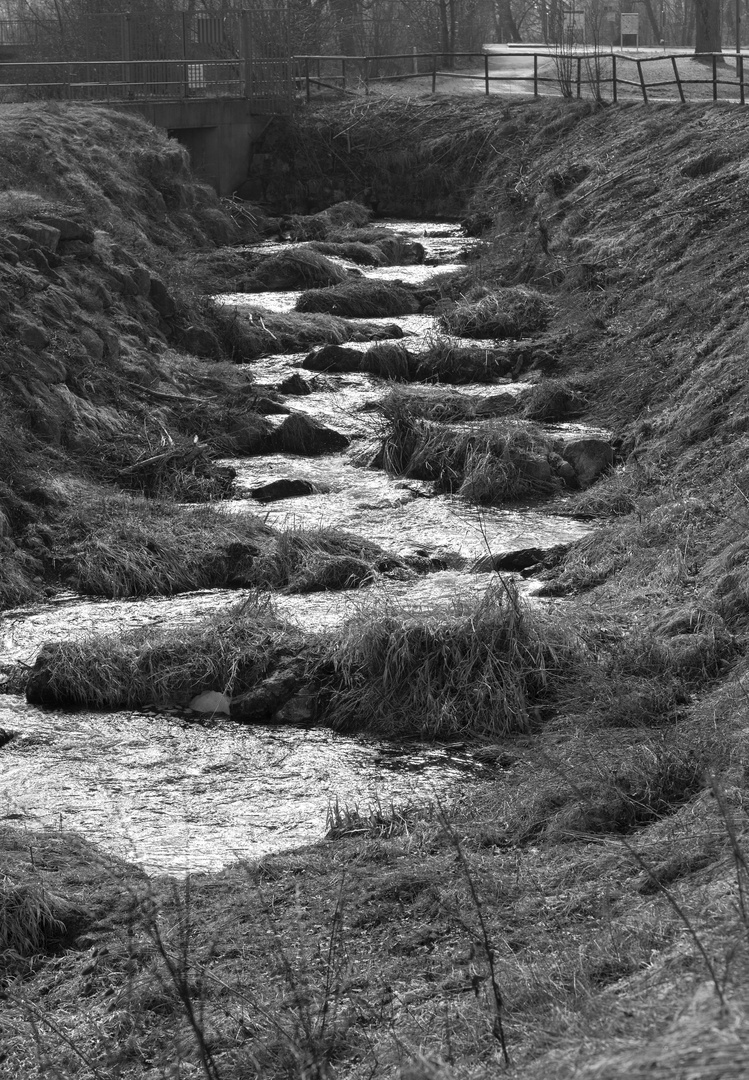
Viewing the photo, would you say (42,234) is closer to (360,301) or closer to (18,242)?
(18,242)

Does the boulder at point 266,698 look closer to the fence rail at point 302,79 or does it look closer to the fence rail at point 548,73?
the fence rail at point 302,79

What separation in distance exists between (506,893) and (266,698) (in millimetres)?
3454

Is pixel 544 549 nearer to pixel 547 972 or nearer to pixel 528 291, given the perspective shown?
pixel 547 972

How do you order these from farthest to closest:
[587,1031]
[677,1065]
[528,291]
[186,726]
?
[528,291] → [186,726] → [587,1031] → [677,1065]

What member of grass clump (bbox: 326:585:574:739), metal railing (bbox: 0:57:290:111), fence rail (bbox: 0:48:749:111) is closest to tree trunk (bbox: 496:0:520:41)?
fence rail (bbox: 0:48:749:111)

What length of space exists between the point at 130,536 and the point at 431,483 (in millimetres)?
3607

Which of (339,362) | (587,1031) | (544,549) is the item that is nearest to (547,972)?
(587,1031)

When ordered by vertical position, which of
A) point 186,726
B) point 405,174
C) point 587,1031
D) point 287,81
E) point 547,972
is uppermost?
point 287,81

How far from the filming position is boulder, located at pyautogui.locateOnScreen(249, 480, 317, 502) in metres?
13.8

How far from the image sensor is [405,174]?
32.8 meters

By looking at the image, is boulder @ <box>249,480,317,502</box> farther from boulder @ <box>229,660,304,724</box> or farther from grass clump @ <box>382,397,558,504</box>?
boulder @ <box>229,660,304,724</box>

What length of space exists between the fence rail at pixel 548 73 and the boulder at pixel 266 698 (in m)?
21.4

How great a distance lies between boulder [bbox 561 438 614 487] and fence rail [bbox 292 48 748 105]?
49.4ft

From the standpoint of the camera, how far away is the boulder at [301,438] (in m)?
15.5
